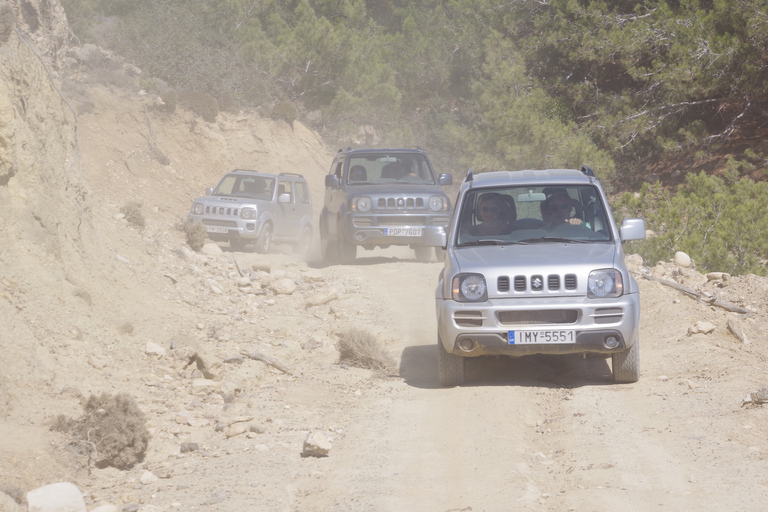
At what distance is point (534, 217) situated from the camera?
770cm

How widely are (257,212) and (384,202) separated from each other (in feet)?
13.1

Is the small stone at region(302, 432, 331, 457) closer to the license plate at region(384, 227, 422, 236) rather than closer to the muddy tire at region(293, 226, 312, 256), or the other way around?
the license plate at region(384, 227, 422, 236)

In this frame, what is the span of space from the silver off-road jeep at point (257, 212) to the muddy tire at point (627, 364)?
37.1 feet

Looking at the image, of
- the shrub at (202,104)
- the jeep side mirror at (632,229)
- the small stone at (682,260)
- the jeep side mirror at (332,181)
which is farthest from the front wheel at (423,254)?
the shrub at (202,104)

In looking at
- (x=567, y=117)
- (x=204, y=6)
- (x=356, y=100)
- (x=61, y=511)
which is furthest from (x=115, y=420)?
(x=204, y=6)

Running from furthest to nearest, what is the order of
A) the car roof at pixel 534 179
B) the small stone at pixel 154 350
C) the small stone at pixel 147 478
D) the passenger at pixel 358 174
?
1. the passenger at pixel 358 174
2. the small stone at pixel 154 350
3. the car roof at pixel 534 179
4. the small stone at pixel 147 478

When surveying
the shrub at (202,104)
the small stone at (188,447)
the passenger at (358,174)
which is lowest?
the small stone at (188,447)

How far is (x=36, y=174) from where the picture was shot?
880 cm

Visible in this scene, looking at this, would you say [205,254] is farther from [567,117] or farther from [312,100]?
[312,100]

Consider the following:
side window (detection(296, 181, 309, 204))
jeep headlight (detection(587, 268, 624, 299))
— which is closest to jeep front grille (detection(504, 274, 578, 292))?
jeep headlight (detection(587, 268, 624, 299))

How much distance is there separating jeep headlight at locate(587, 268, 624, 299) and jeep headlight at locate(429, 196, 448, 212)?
312 inches

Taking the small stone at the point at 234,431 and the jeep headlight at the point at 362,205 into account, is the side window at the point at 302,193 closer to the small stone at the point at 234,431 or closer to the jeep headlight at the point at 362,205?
the jeep headlight at the point at 362,205

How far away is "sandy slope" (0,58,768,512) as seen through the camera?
15.3ft

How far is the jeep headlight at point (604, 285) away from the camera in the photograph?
655cm
